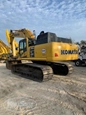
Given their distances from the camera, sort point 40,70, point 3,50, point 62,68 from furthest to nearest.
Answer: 1. point 3,50
2. point 62,68
3. point 40,70

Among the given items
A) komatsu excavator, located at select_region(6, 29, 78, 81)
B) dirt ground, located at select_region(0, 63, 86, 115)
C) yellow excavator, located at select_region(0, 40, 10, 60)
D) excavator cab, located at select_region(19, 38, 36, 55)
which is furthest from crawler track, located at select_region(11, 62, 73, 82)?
yellow excavator, located at select_region(0, 40, 10, 60)

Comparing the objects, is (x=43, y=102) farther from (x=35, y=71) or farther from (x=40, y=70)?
(x=35, y=71)

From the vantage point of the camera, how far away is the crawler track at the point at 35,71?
6976 mm

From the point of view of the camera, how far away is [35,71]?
7629mm

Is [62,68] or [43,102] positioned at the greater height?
[62,68]

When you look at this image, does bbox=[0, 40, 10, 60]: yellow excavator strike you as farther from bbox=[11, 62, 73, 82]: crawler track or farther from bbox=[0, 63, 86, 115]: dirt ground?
bbox=[0, 63, 86, 115]: dirt ground

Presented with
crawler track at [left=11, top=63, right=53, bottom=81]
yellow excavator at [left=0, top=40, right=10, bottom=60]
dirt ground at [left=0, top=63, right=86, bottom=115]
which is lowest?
dirt ground at [left=0, top=63, right=86, bottom=115]

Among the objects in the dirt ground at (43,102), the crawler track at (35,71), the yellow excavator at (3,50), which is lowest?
the dirt ground at (43,102)

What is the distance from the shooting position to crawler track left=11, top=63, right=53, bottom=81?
6.98m

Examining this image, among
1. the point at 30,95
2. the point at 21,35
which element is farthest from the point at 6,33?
the point at 30,95

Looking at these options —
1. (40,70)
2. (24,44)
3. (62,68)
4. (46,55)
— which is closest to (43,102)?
(40,70)

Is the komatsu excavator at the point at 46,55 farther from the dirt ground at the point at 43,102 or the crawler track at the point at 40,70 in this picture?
the dirt ground at the point at 43,102

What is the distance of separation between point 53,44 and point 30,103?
3.55 metres

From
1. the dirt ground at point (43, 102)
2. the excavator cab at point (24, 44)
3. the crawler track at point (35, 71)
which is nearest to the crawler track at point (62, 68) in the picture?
the crawler track at point (35, 71)
